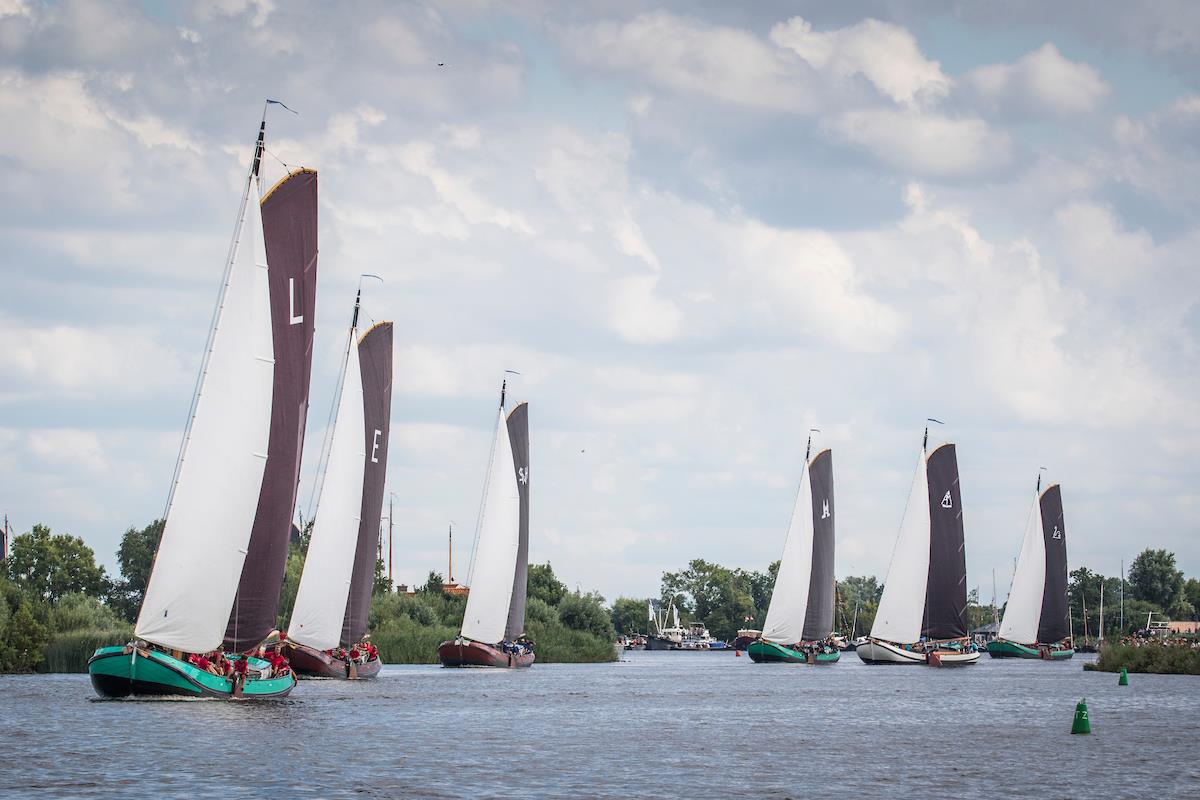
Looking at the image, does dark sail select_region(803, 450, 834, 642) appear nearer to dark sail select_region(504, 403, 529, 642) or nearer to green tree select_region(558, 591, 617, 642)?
green tree select_region(558, 591, 617, 642)

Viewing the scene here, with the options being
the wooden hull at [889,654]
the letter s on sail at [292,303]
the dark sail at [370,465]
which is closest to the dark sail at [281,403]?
the letter s on sail at [292,303]

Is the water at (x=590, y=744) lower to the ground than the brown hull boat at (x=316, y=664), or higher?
lower

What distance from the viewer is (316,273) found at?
57438 millimetres

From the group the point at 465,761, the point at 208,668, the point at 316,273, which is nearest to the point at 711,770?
the point at 465,761

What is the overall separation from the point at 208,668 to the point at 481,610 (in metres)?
52.1

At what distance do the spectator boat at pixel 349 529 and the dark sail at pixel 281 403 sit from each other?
66.5 ft

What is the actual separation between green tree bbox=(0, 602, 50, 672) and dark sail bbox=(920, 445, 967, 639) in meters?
63.4

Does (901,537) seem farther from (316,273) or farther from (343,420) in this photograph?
(316,273)

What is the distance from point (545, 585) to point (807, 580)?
27.9m

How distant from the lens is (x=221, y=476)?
52.0m

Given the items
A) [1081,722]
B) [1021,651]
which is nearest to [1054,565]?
[1021,651]

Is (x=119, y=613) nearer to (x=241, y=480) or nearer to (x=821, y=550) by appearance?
(x=821, y=550)

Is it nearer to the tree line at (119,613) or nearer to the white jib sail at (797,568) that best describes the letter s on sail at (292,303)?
the tree line at (119,613)

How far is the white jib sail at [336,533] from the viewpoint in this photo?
255 feet
